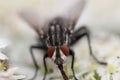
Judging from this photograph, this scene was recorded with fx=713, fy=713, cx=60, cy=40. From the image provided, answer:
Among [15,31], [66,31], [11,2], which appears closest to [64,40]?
[66,31]

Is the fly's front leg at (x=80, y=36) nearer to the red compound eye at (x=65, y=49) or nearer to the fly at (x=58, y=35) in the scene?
the fly at (x=58, y=35)

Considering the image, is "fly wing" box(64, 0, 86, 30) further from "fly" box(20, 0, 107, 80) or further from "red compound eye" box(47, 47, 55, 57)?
"red compound eye" box(47, 47, 55, 57)

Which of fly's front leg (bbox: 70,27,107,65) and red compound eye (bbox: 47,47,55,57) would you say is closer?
red compound eye (bbox: 47,47,55,57)

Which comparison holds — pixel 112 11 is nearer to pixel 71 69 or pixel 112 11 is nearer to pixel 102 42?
pixel 102 42

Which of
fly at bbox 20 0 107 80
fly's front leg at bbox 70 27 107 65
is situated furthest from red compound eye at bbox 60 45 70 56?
fly's front leg at bbox 70 27 107 65

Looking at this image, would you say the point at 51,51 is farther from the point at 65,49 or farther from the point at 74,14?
the point at 74,14

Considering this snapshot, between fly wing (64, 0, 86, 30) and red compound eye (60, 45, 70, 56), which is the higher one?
fly wing (64, 0, 86, 30)

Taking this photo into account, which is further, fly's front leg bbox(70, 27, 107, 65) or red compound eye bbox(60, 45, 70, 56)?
fly's front leg bbox(70, 27, 107, 65)

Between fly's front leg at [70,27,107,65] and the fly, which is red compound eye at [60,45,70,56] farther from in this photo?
fly's front leg at [70,27,107,65]

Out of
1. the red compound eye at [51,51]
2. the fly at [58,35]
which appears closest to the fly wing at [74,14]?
the fly at [58,35]

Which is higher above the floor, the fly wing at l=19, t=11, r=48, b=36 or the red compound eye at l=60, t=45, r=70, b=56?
the fly wing at l=19, t=11, r=48, b=36

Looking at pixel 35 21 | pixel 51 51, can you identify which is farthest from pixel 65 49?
pixel 35 21

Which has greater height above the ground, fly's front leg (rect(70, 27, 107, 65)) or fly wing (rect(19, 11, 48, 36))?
fly wing (rect(19, 11, 48, 36))
